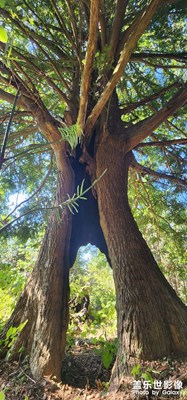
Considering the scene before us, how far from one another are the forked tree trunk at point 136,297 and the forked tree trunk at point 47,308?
473 millimetres

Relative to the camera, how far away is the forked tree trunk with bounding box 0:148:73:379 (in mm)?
1958

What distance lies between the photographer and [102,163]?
10.4 ft

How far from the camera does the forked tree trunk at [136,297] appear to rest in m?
1.82

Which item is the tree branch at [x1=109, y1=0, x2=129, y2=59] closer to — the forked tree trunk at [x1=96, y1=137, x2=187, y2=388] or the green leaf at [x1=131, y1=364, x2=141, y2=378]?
the forked tree trunk at [x1=96, y1=137, x2=187, y2=388]

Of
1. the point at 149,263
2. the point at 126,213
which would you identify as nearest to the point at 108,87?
the point at 126,213

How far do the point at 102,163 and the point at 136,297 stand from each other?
1.63m

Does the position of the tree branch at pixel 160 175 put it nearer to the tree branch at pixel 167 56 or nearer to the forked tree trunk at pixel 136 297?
the forked tree trunk at pixel 136 297

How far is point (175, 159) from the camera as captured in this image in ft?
15.0

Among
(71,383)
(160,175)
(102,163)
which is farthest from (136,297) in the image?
(160,175)

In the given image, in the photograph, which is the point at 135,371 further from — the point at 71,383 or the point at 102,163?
the point at 102,163

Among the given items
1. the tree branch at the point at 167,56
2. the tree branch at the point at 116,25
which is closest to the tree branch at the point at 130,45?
the tree branch at the point at 116,25

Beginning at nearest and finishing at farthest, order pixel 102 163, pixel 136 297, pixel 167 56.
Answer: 1. pixel 136 297
2. pixel 102 163
3. pixel 167 56

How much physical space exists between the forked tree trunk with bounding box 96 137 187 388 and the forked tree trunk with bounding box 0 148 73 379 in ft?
1.55

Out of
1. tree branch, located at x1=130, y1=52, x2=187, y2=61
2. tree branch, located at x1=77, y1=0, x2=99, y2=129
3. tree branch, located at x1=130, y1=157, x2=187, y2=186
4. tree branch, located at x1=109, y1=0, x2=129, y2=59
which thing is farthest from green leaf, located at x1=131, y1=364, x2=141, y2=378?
tree branch, located at x1=130, y1=52, x2=187, y2=61
